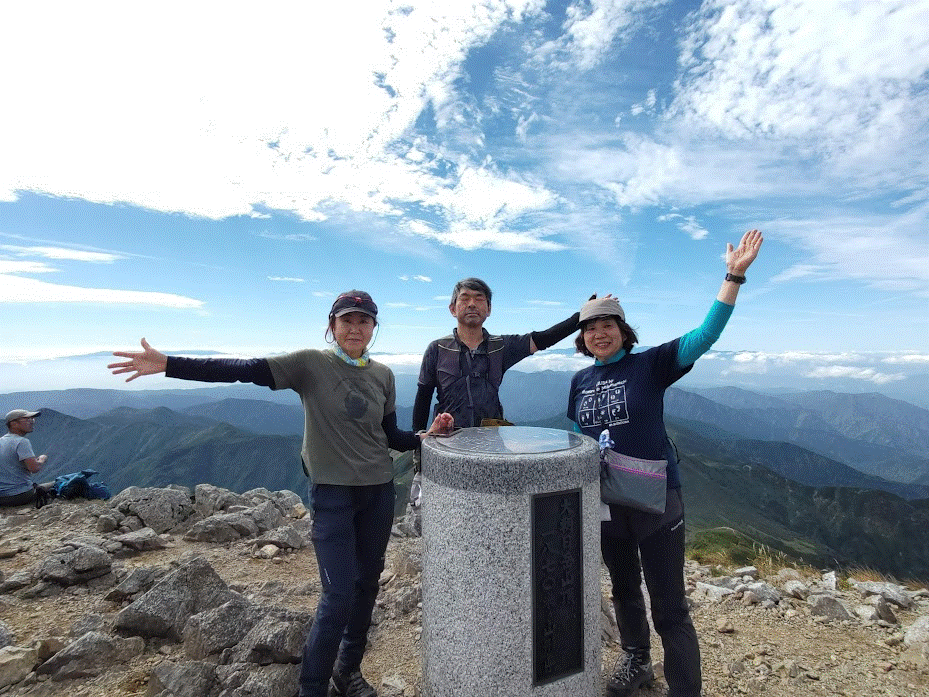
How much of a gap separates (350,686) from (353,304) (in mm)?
3461

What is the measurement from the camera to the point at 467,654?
147 inches

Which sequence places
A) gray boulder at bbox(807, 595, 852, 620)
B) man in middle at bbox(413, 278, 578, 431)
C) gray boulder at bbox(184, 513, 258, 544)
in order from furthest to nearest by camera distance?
gray boulder at bbox(184, 513, 258, 544)
gray boulder at bbox(807, 595, 852, 620)
man in middle at bbox(413, 278, 578, 431)

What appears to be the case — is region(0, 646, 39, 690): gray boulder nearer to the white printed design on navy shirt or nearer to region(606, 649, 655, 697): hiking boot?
region(606, 649, 655, 697): hiking boot

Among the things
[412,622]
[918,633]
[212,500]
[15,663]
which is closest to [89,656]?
[15,663]

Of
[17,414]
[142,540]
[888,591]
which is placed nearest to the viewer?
[888,591]

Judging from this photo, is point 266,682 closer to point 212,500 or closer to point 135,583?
point 135,583

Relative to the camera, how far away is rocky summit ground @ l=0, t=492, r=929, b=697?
16.6 ft

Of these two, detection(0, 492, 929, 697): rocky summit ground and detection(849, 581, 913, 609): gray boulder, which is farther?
detection(849, 581, 913, 609): gray boulder

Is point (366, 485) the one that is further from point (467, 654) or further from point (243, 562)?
point (243, 562)

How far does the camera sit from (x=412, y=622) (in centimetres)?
633

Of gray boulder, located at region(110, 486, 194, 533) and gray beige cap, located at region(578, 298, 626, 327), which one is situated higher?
gray beige cap, located at region(578, 298, 626, 327)

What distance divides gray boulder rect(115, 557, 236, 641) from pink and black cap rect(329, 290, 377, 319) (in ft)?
12.9

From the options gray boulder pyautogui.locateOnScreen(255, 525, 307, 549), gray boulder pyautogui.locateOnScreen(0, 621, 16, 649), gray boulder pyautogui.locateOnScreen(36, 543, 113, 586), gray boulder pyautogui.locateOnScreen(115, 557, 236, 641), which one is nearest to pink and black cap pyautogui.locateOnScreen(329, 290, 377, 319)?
gray boulder pyautogui.locateOnScreen(115, 557, 236, 641)

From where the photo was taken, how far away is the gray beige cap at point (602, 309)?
4.22 metres
